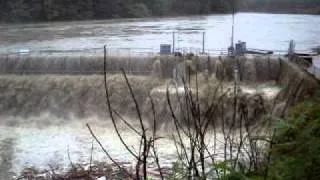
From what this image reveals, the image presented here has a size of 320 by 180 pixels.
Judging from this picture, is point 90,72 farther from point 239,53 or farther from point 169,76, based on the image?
point 239,53

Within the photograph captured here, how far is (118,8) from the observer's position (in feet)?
204

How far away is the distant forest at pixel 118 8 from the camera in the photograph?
181 feet

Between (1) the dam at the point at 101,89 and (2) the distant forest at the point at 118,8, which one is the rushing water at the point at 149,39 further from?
→ (2) the distant forest at the point at 118,8

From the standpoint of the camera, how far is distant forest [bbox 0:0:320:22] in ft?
181

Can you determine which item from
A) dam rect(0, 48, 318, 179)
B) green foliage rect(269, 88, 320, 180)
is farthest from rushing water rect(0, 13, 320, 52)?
green foliage rect(269, 88, 320, 180)

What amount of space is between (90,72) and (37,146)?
586 centimetres

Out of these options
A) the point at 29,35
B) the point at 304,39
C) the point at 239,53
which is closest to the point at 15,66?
the point at 239,53

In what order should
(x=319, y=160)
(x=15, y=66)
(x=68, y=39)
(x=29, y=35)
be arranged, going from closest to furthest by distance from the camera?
(x=319, y=160)
(x=15, y=66)
(x=68, y=39)
(x=29, y=35)

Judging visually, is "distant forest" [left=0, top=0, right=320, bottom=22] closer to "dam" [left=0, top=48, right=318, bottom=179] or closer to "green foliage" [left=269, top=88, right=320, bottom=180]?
"dam" [left=0, top=48, right=318, bottom=179]

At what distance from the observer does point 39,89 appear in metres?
20.8

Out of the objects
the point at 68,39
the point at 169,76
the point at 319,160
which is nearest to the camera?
the point at 319,160

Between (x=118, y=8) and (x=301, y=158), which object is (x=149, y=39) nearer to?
(x=301, y=158)

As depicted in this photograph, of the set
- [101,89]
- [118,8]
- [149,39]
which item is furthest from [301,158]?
[118,8]

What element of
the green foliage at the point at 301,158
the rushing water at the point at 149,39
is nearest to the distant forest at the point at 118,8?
the rushing water at the point at 149,39
